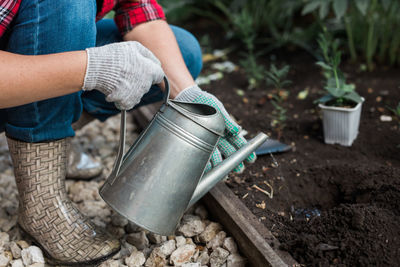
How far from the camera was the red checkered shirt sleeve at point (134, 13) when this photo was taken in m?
1.57

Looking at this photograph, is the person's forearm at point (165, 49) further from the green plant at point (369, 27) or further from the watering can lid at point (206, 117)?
the green plant at point (369, 27)

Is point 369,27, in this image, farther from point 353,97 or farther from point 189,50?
point 189,50

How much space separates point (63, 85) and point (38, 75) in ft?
0.23

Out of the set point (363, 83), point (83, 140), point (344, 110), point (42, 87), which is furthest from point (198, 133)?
point (363, 83)

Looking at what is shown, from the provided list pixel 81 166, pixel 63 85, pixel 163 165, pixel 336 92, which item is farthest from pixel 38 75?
pixel 336 92

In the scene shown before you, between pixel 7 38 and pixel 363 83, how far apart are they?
1857mm

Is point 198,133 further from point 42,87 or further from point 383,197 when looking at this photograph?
point 383,197

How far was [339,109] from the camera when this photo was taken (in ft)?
5.67

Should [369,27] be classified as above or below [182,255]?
above

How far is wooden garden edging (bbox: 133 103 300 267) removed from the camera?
1236 millimetres

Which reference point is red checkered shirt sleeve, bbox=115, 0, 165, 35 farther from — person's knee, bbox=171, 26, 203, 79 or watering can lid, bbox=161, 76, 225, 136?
watering can lid, bbox=161, 76, 225, 136

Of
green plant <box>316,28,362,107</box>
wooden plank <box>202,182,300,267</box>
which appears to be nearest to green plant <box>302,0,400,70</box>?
green plant <box>316,28,362,107</box>

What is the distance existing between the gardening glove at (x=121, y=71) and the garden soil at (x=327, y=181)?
62 centimetres

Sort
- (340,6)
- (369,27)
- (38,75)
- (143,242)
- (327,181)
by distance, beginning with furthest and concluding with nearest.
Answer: (369,27), (340,6), (327,181), (143,242), (38,75)
